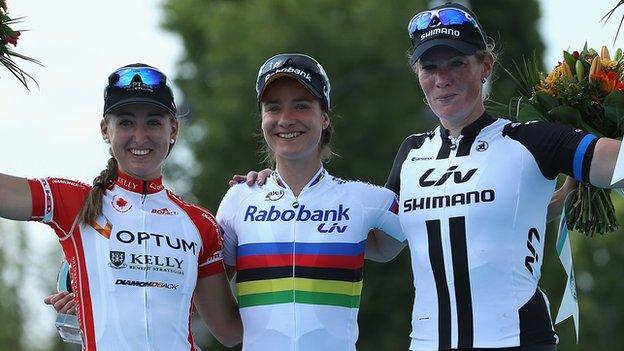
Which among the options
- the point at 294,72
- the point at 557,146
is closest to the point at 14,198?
the point at 294,72

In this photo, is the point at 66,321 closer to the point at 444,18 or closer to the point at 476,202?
the point at 476,202

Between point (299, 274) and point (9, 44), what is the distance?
1824mm

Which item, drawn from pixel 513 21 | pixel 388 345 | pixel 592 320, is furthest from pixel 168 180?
pixel 592 320

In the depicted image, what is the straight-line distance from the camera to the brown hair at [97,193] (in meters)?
6.04

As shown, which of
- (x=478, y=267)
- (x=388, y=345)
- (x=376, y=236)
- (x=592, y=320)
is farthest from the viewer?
(x=592, y=320)

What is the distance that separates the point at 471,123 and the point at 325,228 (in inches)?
35.6

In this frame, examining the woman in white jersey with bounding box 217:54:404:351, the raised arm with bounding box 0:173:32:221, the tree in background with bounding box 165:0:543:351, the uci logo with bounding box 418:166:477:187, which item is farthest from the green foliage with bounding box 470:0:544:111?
the raised arm with bounding box 0:173:32:221

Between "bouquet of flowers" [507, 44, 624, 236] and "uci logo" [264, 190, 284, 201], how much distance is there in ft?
4.18

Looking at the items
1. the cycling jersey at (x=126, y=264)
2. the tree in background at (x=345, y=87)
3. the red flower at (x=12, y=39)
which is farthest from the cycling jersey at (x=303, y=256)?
the tree in background at (x=345, y=87)

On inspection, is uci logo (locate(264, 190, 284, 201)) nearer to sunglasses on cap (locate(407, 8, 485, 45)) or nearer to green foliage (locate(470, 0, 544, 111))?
Answer: sunglasses on cap (locate(407, 8, 485, 45))

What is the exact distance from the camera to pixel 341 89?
85.9ft

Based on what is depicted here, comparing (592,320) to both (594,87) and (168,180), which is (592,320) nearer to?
(168,180)

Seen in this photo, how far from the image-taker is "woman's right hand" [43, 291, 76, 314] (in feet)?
20.3

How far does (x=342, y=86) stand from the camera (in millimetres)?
26297
